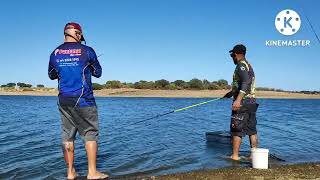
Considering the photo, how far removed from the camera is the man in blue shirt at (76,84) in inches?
263

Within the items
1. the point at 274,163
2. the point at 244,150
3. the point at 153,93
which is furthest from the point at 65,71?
the point at 153,93

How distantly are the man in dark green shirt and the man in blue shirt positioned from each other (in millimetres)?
3212

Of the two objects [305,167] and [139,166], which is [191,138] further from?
[305,167]

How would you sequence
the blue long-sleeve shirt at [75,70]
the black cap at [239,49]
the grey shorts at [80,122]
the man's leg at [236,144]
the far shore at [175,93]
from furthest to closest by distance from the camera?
the far shore at [175,93] < the man's leg at [236,144] < the black cap at [239,49] < the grey shorts at [80,122] < the blue long-sleeve shirt at [75,70]

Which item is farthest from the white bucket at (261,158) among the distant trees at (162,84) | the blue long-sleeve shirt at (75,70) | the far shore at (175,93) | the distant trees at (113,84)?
the distant trees at (113,84)

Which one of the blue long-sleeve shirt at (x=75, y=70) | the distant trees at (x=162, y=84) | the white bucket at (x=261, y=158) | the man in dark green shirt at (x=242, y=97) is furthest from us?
the distant trees at (x=162, y=84)

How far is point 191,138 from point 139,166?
5.65 meters

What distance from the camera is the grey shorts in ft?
22.2

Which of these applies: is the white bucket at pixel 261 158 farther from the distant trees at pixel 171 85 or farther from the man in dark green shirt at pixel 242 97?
the distant trees at pixel 171 85

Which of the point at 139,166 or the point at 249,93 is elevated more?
the point at 249,93

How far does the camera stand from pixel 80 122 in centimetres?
684

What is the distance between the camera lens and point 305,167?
8102 millimetres

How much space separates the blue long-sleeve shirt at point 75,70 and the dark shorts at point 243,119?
3.45 metres

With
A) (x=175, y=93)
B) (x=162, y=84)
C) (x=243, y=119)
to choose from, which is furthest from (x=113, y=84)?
(x=243, y=119)
